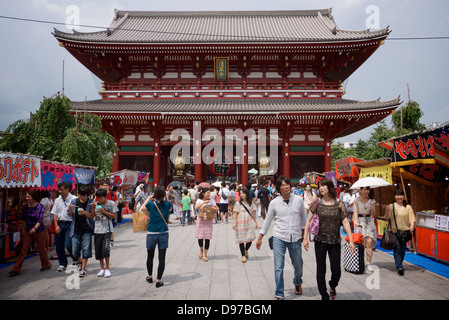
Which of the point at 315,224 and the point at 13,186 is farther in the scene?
the point at 13,186

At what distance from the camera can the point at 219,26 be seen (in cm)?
2319

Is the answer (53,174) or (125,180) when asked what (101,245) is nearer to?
(53,174)

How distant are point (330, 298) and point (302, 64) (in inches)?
717

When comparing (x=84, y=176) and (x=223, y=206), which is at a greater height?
(x=84, y=176)

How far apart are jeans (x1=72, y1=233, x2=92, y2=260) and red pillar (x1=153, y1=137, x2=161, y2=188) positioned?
498 inches

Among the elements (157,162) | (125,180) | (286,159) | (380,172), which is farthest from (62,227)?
(286,159)

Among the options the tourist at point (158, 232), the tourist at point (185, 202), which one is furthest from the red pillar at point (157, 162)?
the tourist at point (158, 232)

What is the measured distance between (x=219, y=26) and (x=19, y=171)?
21.1 metres

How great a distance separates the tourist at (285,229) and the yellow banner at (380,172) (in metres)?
5.24

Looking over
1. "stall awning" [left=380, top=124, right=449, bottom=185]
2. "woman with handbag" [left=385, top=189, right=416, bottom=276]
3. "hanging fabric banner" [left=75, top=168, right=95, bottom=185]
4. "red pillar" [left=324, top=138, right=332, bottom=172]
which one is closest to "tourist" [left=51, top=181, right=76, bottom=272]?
"hanging fabric banner" [left=75, top=168, right=95, bottom=185]

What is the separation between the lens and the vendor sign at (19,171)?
5719mm

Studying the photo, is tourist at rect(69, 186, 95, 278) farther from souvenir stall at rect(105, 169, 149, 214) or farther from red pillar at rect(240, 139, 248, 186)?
red pillar at rect(240, 139, 248, 186)

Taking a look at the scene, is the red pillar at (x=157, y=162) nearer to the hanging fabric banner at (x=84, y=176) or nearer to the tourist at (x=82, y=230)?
the hanging fabric banner at (x=84, y=176)

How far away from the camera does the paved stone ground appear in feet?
14.5
